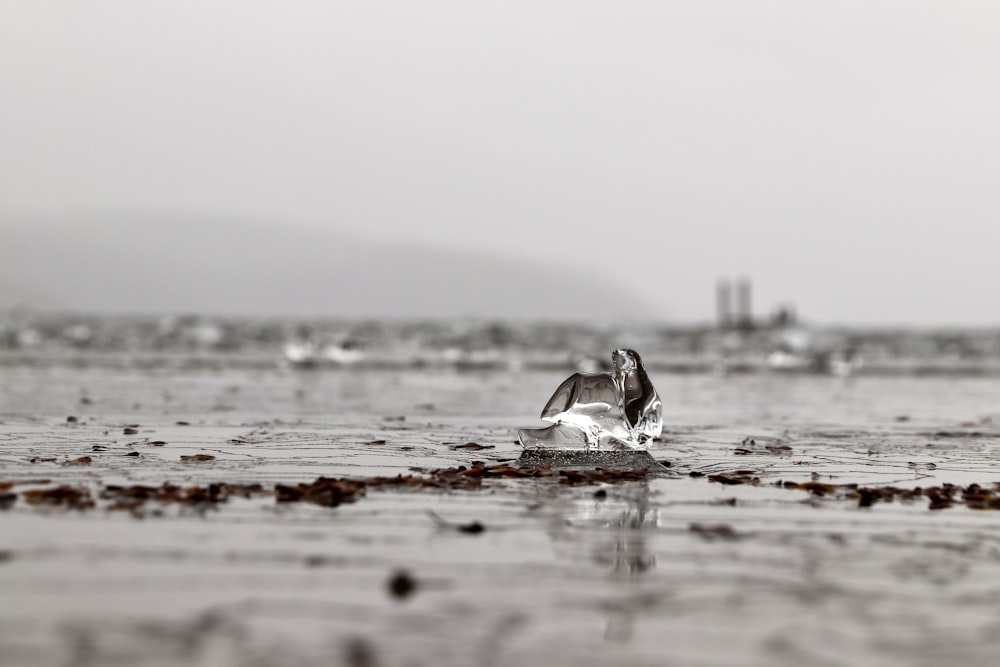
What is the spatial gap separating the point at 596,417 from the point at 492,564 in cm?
410

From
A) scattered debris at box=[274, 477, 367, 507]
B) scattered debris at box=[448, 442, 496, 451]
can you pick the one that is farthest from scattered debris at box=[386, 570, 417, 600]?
scattered debris at box=[448, 442, 496, 451]

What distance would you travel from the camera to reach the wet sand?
3.17 metres

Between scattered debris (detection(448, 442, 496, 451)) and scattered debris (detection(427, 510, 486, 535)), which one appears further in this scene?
scattered debris (detection(448, 442, 496, 451))

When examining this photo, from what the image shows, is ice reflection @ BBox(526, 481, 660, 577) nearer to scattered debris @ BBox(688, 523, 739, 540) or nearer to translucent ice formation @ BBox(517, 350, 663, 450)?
scattered debris @ BBox(688, 523, 739, 540)

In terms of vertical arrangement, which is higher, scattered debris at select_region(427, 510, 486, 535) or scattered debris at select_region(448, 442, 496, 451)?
scattered debris at select_region(427, 510, 486, 535)

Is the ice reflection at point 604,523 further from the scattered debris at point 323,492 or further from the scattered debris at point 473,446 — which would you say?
the scattered debris at point 473,446

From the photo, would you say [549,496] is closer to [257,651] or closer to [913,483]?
[913,483]

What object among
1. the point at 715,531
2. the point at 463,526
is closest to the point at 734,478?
the point at 715,531

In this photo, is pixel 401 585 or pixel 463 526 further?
pixel 463 526

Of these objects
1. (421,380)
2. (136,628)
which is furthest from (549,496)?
(421,380)

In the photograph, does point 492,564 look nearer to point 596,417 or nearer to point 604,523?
point 604,523

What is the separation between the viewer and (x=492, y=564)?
419 cm

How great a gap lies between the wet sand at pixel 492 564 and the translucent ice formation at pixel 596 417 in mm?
339

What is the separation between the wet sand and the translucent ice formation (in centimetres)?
34
